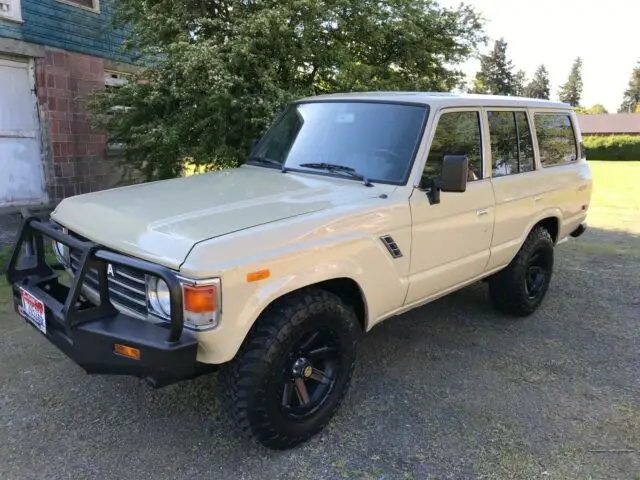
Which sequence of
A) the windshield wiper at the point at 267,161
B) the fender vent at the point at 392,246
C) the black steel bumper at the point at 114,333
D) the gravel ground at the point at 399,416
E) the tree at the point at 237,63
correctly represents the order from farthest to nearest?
1. the tree at the point at 237,63
2. the windshield wiper at the point at 267,161
3. the fender vent at the point at 392,246
4. the gravel ground at the point at 399,416
5. the black steel bumper at the point at 114,333

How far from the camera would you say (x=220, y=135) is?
7402 millimetres

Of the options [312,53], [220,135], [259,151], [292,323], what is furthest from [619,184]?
[292,323]

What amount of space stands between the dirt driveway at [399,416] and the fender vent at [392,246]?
38.1 inches

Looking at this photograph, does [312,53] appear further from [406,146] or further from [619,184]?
[619,184]

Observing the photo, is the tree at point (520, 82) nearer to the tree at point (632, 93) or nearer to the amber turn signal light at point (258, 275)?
the tree at point (632, 93)

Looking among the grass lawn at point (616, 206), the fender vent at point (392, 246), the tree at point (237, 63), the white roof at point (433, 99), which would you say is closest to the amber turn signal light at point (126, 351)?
the fender vent at point (392, 246)

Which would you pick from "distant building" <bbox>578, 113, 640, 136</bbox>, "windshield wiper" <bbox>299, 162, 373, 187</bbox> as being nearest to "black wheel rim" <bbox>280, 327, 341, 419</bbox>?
"windshield wiper" <bbox>299, 162, 373, 187</bbox>

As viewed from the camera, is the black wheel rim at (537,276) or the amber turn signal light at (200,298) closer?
the amber turn signal light at (200,298)

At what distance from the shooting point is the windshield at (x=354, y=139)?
3523 mm

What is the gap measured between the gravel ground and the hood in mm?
1134

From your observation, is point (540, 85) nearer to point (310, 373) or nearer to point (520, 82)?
point (520, 82)

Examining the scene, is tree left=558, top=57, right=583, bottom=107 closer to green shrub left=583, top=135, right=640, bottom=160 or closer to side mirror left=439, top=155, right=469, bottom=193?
green shrub left=583, top=135, right=640, bottom=160

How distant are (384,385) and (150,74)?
6.06 m

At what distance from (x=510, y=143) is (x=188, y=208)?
2809mm
